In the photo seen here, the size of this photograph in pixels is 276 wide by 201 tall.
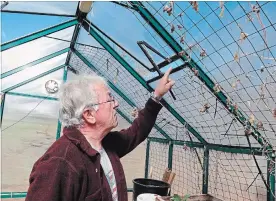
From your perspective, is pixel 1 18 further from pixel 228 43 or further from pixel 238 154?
pixel 238 154

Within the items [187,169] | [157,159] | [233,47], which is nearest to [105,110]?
[233,47]

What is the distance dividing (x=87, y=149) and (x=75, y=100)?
305mm

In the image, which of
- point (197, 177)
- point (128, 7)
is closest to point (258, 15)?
point (128, 7)

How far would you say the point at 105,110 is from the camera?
4.54 ft

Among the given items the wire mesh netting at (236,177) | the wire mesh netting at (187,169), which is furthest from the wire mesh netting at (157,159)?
the wire mesh netting at (236,177)

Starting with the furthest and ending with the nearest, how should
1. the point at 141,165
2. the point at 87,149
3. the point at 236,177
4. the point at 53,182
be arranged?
the point at 141,165 < the point at 236,177 < the point at 87,149 < the point at 53,182

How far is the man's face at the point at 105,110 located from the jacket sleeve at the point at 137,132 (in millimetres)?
271

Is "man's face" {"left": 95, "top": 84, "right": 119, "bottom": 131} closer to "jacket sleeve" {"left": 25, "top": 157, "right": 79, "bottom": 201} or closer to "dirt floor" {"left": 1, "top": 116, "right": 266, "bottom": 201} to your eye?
"jacket sleeve" {"left": 25, "top": 157, "right": 79, "bottom": 201}

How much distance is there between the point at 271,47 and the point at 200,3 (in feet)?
1.88

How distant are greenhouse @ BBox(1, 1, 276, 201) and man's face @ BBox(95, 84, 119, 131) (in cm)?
30

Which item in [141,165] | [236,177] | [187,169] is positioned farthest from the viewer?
[141,165]

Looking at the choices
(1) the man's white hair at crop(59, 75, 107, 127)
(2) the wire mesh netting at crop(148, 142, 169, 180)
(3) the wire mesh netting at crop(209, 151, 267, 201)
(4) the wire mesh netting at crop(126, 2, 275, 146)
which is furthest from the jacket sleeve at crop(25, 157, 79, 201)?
(2) the wire mesh netting at crop(148, 142, 169, 180)

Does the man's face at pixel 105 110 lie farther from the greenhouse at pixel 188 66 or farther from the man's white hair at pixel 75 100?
the greenhouse at pixel 188 66

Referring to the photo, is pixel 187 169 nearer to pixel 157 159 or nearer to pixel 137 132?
pixel 157 159
